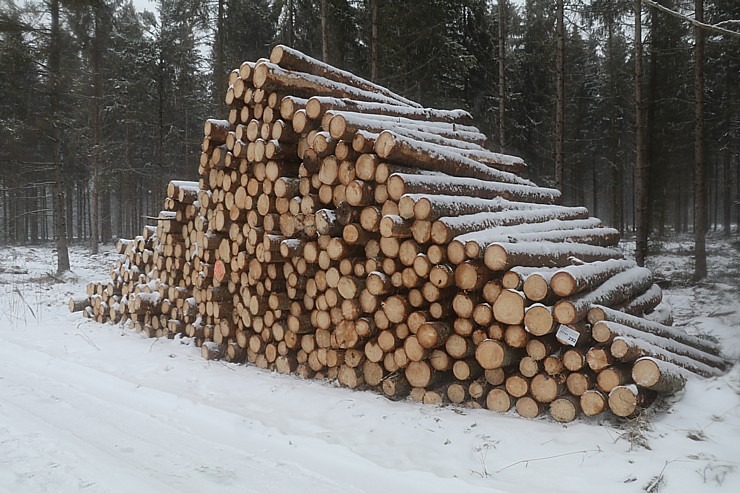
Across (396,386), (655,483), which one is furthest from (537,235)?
(655,483)

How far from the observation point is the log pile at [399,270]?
173 inches

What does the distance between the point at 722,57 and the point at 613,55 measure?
15.8 feet

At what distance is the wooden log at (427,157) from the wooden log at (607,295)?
216cm

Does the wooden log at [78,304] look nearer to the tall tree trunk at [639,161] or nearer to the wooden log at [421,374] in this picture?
the wooden log at [421,374]

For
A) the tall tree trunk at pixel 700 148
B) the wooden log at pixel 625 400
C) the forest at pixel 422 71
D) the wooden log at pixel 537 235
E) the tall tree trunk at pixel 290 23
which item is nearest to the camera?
the wooden log at pixel 625 400

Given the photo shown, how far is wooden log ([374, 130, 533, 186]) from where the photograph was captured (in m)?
5.22

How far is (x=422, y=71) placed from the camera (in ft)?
51.2

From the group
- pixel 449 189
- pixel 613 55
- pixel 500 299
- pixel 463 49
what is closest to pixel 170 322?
pixel 449 189

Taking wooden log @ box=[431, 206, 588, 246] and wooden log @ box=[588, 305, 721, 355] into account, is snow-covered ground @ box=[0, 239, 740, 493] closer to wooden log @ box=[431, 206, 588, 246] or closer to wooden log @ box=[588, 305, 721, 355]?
wooden log @ box=[588, 305, 721, 355]

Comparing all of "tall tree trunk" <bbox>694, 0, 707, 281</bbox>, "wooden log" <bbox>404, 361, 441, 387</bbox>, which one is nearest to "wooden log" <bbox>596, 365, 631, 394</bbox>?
"wooden log" <bbox>404, 361, 441, 387</bbox>

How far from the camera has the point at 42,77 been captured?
15.7 m

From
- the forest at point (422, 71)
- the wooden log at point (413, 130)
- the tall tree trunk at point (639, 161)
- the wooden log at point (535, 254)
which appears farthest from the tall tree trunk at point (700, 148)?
the wooden log at point (535, 254)

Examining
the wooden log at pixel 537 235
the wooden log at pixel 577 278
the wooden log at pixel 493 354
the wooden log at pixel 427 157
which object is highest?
the wooden log at pixel 427 157

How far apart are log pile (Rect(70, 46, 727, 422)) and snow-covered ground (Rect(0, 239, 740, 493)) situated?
347 mm
